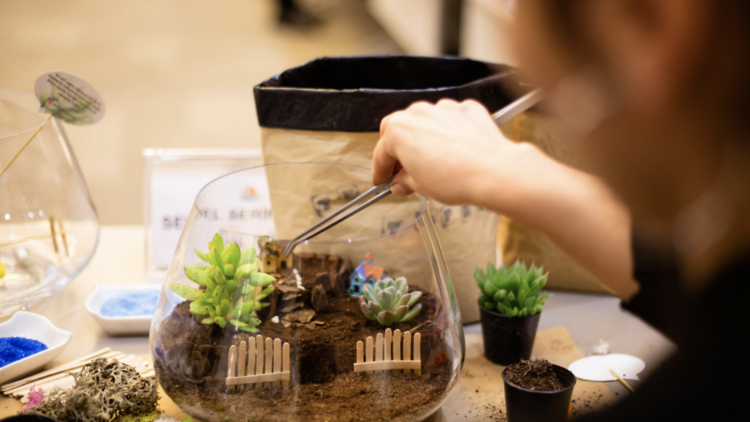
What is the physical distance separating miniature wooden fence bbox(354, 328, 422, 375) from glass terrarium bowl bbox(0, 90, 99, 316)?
575mm

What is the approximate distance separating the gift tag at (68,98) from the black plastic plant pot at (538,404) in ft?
2.35

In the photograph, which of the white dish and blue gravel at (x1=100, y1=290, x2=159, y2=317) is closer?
the white dish

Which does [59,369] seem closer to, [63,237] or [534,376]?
[63,237]

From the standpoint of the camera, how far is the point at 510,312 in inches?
31.4

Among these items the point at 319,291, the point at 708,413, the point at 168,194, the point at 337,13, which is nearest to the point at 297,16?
the point at 337,13

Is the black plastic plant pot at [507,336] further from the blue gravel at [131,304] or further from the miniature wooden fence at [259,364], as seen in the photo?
the blue gravel at [131,304]

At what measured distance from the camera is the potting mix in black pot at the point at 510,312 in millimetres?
799

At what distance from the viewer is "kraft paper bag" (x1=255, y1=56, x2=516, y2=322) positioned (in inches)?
32.4

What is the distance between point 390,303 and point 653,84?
14.0 inches

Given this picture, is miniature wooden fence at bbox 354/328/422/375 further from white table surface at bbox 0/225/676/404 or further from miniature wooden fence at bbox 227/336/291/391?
white table surface at bbox 0/225/676/404

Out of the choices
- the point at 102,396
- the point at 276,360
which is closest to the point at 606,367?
the point at 276,360

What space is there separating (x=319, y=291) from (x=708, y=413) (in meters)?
0.40

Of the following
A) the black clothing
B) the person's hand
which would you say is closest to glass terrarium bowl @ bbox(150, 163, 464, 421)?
the person's hand

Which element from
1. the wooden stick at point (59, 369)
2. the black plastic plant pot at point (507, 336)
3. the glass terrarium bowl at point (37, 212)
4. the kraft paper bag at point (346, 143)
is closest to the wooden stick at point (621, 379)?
the black plastic plant pot at point (507, 336)
